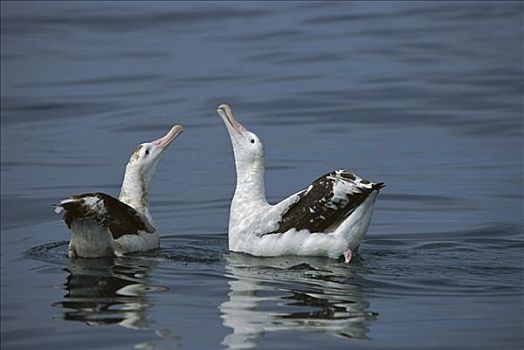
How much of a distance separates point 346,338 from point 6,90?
58.9 ft

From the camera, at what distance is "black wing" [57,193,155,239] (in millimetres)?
14742

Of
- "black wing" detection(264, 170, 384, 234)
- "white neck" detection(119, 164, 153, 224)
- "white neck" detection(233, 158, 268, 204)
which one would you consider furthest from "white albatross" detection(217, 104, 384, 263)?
"white neck" detection(119, 164, 153, 224)

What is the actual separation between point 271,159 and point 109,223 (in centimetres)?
606

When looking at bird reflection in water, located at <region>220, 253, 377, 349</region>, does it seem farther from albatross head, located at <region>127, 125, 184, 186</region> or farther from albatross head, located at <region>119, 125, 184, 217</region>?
albatross head, located at <region>127, 125, 184, 186</region>

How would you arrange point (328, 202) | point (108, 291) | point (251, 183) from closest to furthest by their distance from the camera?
point (108, 291)
point (328, 202)
point (251, 183)

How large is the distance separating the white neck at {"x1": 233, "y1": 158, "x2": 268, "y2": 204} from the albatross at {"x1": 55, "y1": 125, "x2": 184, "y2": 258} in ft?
2.85

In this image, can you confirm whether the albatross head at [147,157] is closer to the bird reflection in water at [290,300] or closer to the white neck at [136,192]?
the white neck at [136,192]

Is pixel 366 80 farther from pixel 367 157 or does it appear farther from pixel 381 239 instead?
pixel 381 239

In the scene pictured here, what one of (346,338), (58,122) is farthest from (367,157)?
(346,338)

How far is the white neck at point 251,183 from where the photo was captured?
15.8 metres

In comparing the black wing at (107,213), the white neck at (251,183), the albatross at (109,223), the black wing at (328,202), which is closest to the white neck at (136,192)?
the albatross at (109,223)

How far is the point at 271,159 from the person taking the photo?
831 inches

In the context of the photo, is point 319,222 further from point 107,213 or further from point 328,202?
point 107,213

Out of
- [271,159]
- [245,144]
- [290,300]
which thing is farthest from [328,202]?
[271,159]
